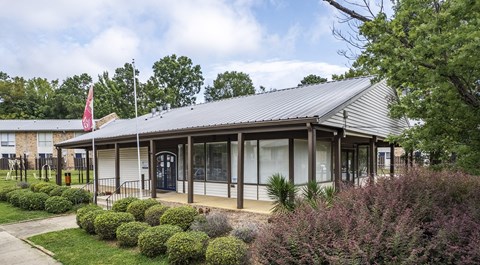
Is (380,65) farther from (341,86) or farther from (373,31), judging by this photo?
(341,86)

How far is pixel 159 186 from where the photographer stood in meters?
17.8

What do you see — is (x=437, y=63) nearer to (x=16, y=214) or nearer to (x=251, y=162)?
(x=251, y=162)

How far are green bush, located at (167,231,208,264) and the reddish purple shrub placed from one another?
2086 mm

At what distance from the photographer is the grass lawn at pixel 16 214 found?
40.5 ft

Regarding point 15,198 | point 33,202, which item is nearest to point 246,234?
point 33,202

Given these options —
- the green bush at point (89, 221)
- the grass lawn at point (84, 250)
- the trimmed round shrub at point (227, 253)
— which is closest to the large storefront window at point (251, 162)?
the green bush at point (89, 221)

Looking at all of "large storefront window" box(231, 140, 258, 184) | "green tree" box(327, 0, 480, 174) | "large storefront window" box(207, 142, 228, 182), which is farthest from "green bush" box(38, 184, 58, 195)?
"green tree" box(327, 0, 480, 174)

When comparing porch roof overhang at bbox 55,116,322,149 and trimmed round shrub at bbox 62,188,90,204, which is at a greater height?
porch roof overhang at bbox 55,116,322,149

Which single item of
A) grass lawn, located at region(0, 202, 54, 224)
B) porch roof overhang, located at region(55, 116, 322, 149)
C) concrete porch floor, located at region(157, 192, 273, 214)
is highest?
porch roof overhang, located at region(55, 116, 322, 149)

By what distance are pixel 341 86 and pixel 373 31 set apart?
867 centimetres

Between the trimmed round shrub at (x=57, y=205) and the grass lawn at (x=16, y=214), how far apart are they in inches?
8.9

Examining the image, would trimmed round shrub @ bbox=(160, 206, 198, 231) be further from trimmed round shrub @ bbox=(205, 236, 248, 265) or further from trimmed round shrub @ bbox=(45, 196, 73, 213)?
trimmed round shrub @ bbox=(45, 196, 73, 213)

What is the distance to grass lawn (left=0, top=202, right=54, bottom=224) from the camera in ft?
40.5

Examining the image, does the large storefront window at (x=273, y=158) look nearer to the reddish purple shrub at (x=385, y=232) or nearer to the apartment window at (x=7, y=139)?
the reddish purple shrub at (x=385, y=232)
